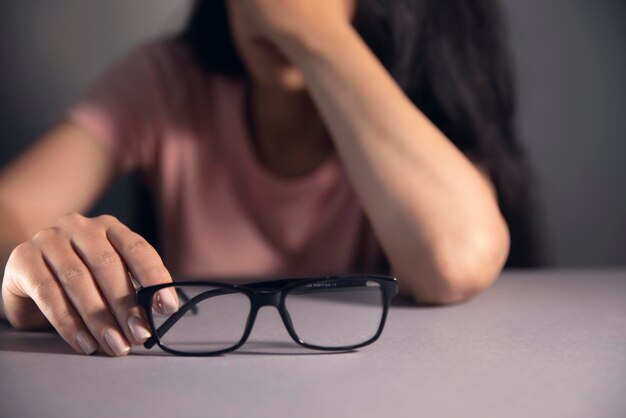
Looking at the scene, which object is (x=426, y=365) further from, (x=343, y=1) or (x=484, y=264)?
(x=343, y=1)

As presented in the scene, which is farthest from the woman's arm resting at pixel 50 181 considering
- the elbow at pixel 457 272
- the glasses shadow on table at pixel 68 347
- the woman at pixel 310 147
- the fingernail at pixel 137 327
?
the elbow at pixel 457 272

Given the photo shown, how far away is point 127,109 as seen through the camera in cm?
92

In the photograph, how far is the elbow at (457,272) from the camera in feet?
1.97

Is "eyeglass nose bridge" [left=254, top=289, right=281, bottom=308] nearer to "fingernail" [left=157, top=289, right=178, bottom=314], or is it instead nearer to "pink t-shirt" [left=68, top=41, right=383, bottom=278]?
"fingernail" [left=157, top=289, right=178, bottom=314]

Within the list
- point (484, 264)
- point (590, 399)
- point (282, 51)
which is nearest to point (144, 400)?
point (590, 399)

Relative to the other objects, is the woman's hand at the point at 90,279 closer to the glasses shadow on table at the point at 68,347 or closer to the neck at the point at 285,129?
the glasses shadow on table at the point at 68,347

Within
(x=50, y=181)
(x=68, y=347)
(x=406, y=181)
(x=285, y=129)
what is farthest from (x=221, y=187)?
(x=68, y=347)

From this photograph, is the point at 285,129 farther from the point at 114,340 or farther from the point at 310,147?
the point at 114,340

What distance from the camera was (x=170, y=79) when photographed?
0.97 meters

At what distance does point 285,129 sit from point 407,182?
0.36 metres

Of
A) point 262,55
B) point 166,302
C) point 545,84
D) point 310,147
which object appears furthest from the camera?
point 545,84

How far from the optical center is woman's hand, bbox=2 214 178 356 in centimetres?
43

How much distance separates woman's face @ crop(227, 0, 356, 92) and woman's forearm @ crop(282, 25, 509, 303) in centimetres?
12

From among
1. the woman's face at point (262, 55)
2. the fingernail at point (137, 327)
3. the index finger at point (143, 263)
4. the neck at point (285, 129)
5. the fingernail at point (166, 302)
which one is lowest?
the neck at point (285, 129)
